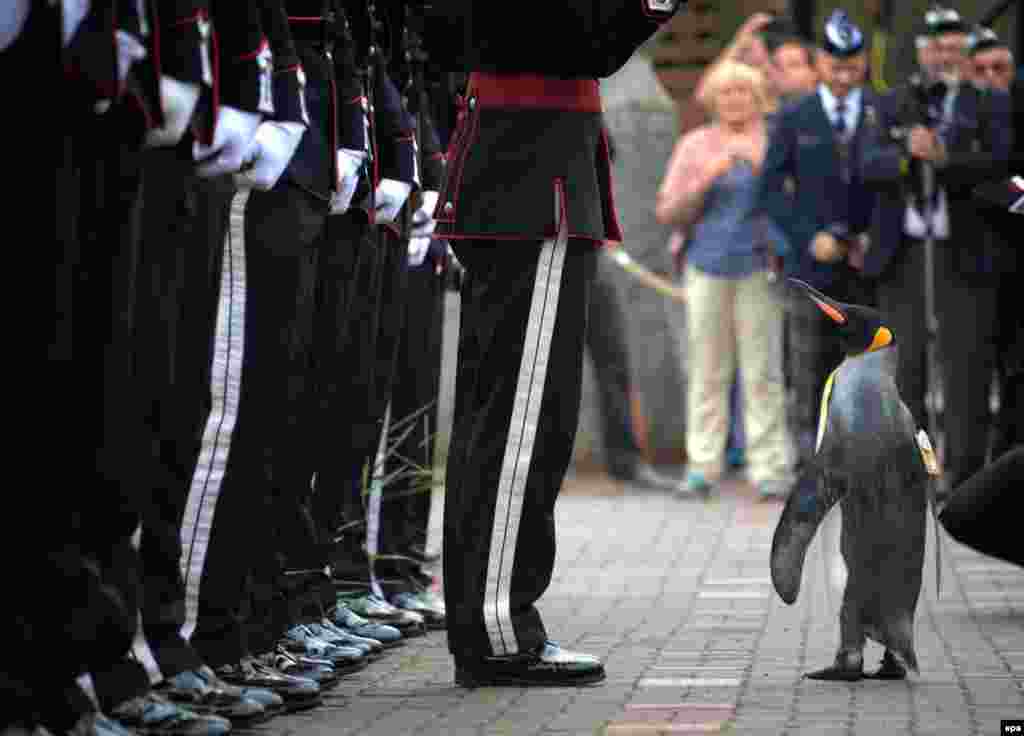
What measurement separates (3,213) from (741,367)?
840cm

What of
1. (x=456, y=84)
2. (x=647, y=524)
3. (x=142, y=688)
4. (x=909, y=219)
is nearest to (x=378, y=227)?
(x=456, y=84)

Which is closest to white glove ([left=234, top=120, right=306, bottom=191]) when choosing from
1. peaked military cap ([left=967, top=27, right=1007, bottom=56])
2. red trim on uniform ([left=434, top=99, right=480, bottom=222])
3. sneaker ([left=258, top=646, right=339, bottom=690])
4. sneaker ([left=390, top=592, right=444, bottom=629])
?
red trim on uniform ([left=434, top=99, right=480, bottom=222])

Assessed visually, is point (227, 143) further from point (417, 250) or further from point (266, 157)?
point (417, 250)

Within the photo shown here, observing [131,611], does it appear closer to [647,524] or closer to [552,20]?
[552,20]

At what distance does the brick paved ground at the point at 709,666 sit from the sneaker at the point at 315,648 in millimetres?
60

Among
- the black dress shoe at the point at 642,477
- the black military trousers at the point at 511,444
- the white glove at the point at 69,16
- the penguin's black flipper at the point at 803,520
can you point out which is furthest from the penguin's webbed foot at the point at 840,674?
the black dress shoe at the point at 642,477

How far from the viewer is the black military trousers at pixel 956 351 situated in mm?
11188

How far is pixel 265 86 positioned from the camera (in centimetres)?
486

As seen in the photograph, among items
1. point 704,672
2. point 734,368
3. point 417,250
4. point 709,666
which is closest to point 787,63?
point 734,368

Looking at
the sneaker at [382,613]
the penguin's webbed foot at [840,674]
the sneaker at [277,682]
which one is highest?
the sneaker at [277,682]

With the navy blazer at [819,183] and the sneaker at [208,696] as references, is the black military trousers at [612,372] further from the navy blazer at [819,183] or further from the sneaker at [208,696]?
the sneaker at [208,696]

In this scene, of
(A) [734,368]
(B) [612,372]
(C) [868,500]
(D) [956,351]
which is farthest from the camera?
(B) [612,372]

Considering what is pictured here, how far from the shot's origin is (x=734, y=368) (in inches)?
489

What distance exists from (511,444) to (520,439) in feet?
0.08
